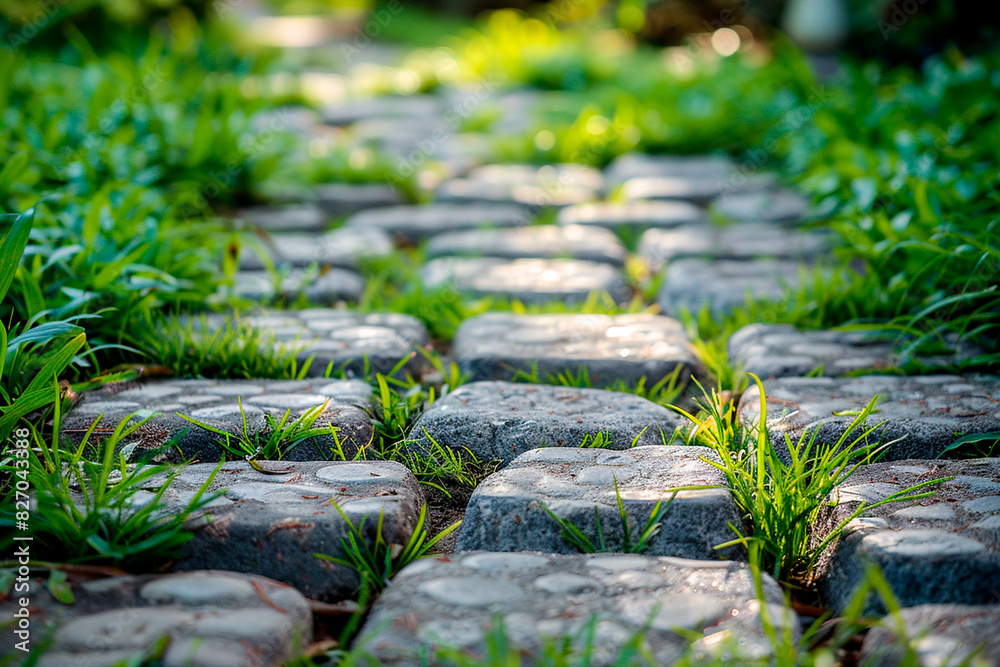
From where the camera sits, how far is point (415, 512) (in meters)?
1.24

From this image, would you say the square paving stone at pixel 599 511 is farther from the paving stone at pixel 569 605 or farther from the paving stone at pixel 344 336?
the paving stone at pixel 344 336

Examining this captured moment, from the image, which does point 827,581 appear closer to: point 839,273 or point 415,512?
point 415,512

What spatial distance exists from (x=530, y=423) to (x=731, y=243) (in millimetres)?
1509

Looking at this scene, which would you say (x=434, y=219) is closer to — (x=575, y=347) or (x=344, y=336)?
(x=344, y=336)

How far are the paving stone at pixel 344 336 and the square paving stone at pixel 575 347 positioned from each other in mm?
121

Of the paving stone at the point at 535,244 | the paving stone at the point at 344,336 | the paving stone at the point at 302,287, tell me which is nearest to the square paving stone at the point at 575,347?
the paving stone at the point at 344,336

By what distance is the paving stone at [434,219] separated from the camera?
2.99m

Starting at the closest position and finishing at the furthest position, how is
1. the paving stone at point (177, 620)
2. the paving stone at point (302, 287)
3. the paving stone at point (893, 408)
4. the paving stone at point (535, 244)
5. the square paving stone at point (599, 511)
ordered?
the paving stone at point (177, 620), the square paving stone at point (599, 511), the paving stone at point (893, 408), the paving stone at point (302, 287), the paving stone at point (535, 244)

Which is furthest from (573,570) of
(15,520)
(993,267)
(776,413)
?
(993,267)

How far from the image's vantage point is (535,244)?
8.99 ft

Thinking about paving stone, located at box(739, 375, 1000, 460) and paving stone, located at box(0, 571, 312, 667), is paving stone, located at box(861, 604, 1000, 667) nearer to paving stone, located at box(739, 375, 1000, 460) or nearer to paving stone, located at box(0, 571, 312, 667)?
paving stone, located at box(739, 375, 1000, 460)

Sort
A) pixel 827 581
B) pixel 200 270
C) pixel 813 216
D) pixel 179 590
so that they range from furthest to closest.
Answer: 1. pixel 813 216
2. pixel 200 270
3. pixel 827 581
4. pixel 179 590

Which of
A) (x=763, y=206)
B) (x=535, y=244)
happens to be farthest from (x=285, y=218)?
(x=763, y=206)

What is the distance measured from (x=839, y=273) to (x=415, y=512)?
5.01 feet
